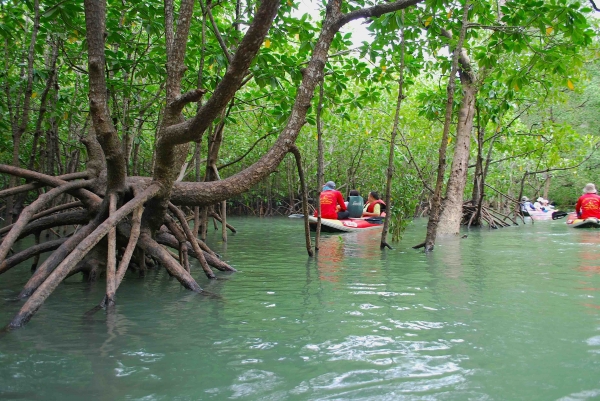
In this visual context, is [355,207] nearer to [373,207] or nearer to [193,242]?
[373,207]

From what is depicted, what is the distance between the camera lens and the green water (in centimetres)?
246

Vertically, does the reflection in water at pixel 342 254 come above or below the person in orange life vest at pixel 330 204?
below

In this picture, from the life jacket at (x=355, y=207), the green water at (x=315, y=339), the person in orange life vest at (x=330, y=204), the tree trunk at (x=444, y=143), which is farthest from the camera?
the life jacket at (x=355, y=207)

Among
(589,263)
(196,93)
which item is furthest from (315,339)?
(589,263)

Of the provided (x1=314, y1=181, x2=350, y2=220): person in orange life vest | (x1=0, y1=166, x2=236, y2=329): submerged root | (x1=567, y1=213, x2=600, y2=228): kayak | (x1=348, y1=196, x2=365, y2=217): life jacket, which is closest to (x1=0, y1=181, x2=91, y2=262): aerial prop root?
(x1=0, y1=166, x2=236, y2=329): submerged root

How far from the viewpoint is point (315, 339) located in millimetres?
3227

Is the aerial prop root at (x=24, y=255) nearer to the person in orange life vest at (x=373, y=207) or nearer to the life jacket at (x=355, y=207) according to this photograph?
the life jacket at (x=355, y=207)

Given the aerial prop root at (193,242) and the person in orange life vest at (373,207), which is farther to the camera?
the person in orange life vest at (373,207)

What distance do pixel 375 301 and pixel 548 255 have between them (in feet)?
14.9

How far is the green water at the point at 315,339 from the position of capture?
96.7 inches

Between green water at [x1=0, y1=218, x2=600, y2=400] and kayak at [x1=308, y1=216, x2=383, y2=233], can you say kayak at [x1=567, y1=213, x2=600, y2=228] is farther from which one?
green water at [x1=0, y1=218, x2=600, y2=400]

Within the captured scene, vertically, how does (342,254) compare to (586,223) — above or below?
below

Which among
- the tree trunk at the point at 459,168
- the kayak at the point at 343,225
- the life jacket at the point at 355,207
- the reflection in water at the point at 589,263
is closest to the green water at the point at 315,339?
the reflection in water at the point at 589,263

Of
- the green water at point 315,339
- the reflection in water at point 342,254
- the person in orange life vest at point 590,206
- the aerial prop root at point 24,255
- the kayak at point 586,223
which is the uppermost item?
the person in orange life vest at point 590,206
